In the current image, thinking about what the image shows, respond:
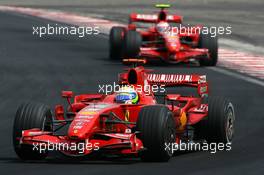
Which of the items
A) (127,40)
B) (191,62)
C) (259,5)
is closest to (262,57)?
(191,62)

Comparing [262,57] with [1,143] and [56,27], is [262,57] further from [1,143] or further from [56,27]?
[1,143]

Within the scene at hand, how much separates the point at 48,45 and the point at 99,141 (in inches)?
844

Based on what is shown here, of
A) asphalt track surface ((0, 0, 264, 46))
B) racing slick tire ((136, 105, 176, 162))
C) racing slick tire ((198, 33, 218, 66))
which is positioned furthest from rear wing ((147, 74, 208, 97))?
asphalt track surface ((0, 0, 264, 46))

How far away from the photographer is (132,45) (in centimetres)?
3014

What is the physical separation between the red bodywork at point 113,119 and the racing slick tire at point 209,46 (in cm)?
1256

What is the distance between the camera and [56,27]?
42312mm

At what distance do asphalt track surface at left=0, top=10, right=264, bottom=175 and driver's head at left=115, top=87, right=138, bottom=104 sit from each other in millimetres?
1128

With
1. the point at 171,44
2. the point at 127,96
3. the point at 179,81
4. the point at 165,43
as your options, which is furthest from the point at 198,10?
the point at 127,96

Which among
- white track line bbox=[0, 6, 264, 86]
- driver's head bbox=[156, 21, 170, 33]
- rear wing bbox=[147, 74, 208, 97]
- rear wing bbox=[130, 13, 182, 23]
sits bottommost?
white track line bbox=[0, 6, 264, 86]

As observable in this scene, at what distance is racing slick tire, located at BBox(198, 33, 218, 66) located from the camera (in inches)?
1196

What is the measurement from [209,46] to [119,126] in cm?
1500

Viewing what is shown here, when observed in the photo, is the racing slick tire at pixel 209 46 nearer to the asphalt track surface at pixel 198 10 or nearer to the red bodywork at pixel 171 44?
the red bodywork at pixel 171 44

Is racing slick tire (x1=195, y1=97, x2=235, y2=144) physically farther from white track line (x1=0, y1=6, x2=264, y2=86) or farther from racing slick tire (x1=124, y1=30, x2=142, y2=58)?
racing slick tire (x1=124, y1=30, x2=142, y2=58)

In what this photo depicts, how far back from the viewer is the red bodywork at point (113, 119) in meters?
14.7
